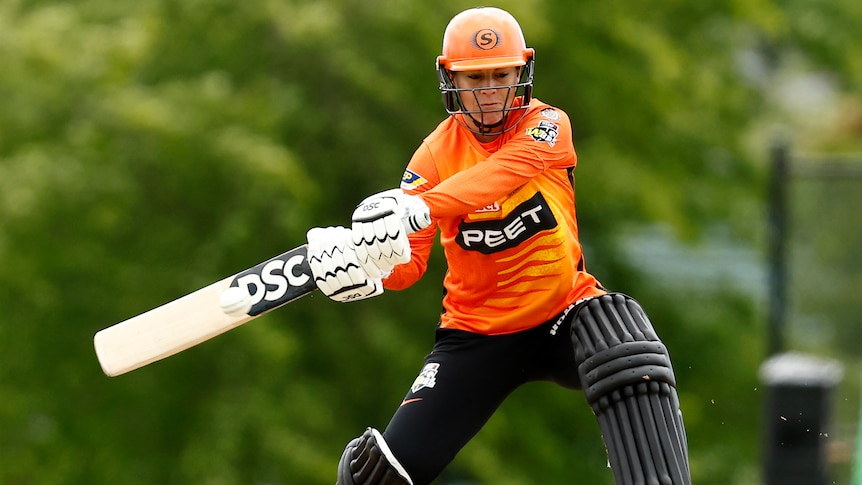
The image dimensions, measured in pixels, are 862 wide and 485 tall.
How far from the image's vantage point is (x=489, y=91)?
16.3 feet

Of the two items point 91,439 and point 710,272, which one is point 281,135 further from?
point 710,272

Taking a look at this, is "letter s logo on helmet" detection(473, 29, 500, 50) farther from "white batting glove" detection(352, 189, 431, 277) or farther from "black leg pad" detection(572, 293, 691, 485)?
"black leg pad" detection(572, 293, 691, 485)

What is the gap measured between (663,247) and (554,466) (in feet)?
10.1

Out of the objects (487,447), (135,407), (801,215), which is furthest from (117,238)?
(801,215)

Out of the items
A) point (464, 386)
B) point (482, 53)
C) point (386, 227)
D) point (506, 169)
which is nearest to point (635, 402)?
point (464, 386)

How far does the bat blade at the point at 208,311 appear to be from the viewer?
4.85m

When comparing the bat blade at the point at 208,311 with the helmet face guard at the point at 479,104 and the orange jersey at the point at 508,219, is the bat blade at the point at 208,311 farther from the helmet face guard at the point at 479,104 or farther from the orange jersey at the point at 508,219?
the helmet face guard at the point at 479,104

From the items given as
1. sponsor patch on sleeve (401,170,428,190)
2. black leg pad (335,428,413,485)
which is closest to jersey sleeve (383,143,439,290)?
sponsor patch on sleeve (401,170,428,190)

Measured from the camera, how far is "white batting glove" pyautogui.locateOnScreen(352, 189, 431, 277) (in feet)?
15.2

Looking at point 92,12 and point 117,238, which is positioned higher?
point 92,12

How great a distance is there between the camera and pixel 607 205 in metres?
12.0

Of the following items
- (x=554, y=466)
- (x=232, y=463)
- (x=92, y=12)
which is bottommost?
(x=554, y=466)

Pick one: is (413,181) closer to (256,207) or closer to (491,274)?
(491,274)

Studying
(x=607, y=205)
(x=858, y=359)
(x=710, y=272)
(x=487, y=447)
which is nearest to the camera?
(x=858, y=359)
